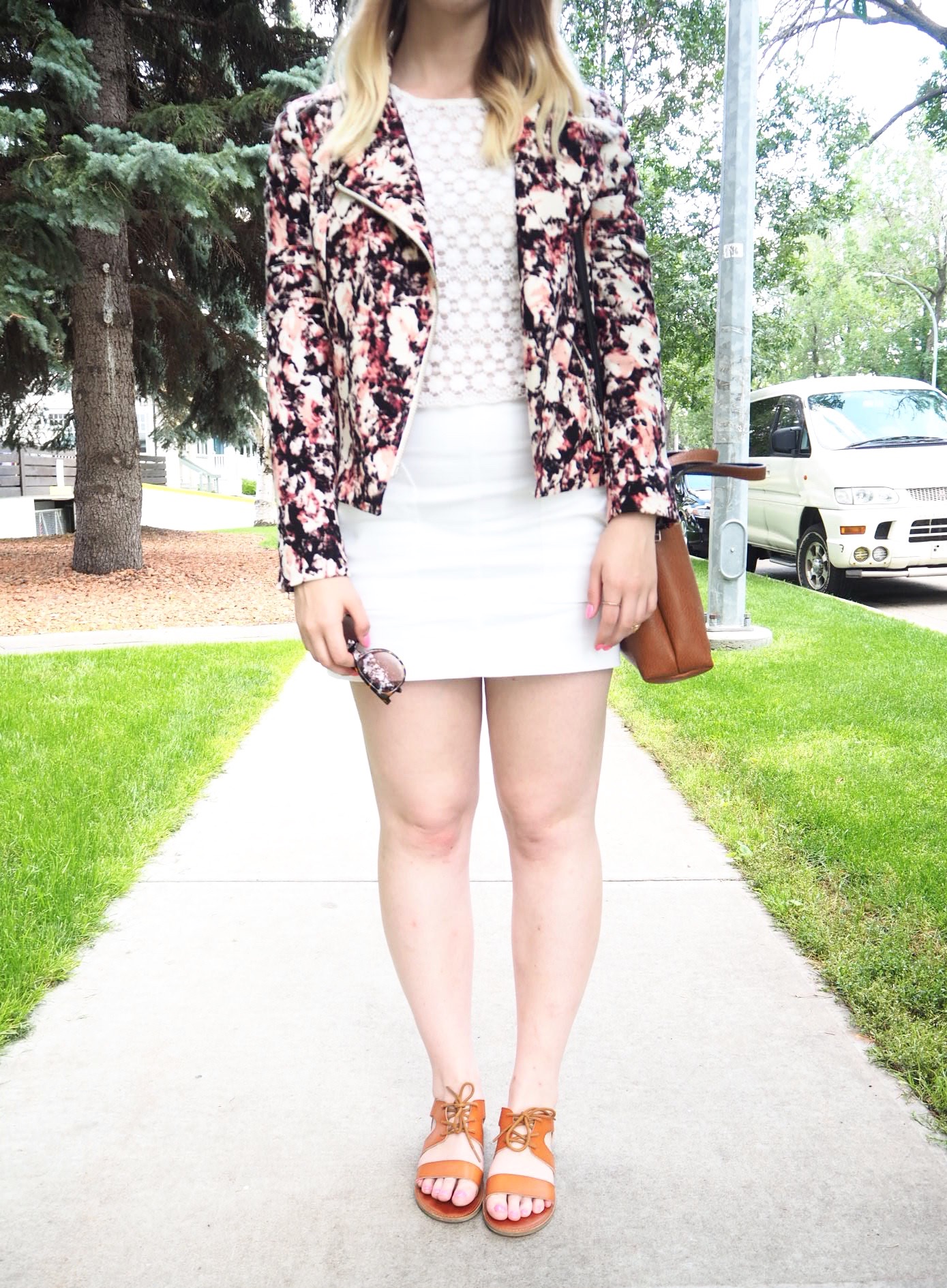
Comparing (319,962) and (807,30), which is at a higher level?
(807,30)

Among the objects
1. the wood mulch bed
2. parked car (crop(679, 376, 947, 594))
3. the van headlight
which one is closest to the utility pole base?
parked car (crop(679, 376, 947, 594))

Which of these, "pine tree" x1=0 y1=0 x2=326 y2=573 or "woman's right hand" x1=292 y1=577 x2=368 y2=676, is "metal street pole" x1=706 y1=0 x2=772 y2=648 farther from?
"woman's right hand" x1=292 y1=577 x2=368 y2=676

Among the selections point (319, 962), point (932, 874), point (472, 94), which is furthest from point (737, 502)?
point (472, 94)

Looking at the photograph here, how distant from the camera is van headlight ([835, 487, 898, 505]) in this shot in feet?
31.9

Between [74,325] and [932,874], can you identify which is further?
[74,325]

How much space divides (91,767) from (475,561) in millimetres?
3060

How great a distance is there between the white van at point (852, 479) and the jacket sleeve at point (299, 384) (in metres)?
7.71

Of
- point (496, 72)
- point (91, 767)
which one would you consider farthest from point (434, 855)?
point (91, 767)

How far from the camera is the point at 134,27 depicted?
11523 mm

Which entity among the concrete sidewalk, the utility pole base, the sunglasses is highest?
the sunglasses

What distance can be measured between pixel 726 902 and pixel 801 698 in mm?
2561

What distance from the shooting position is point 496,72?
5.91 ft

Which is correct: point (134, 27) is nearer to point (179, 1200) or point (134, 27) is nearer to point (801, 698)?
point (801, 698)

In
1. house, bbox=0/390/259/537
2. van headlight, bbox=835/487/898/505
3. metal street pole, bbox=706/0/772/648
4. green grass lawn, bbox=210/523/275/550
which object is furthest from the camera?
green grass lawn, bbox=210/523/275/550
